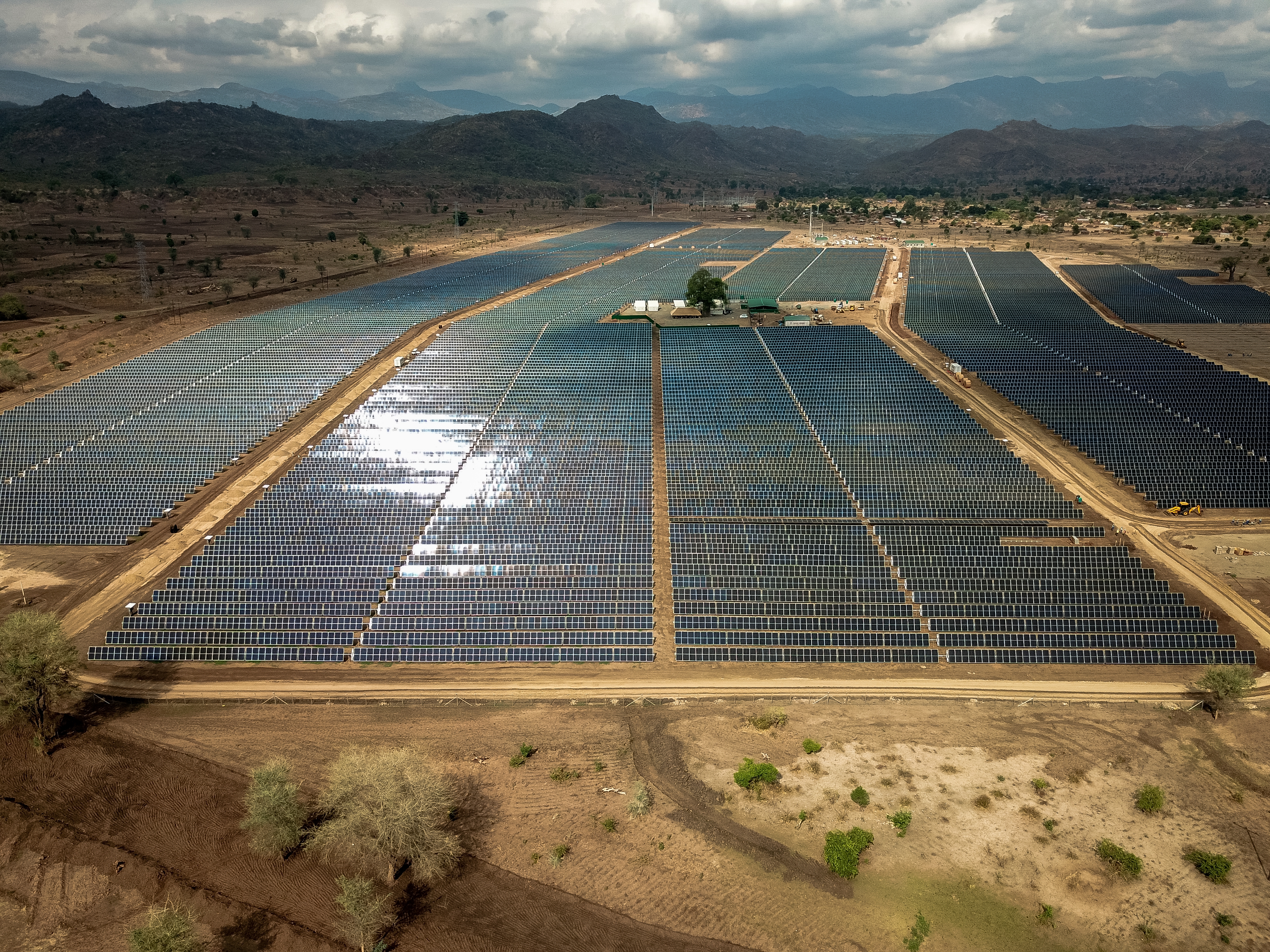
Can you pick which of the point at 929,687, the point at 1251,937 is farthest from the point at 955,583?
the point at 1251,937

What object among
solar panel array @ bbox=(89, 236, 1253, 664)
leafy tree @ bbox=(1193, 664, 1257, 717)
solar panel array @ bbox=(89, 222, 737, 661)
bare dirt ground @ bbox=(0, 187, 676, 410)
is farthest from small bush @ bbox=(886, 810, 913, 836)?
bare dirt ground @ bbox=(0, 187, 676, 410)

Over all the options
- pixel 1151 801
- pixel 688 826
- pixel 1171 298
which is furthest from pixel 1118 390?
pixel 688 826

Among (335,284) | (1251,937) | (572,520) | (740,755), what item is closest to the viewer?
(1251,937)

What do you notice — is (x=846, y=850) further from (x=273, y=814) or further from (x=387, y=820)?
(x=273, y=814)

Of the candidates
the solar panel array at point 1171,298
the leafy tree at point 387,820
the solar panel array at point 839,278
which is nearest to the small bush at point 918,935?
the leafy tree at point 387,820

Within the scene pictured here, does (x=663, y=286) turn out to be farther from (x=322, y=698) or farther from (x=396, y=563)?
(x=322, y=698)

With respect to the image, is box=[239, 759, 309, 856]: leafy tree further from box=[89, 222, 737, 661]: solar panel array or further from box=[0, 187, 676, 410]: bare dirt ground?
box=[0, 187, 676, 410]: bare dirt ground
